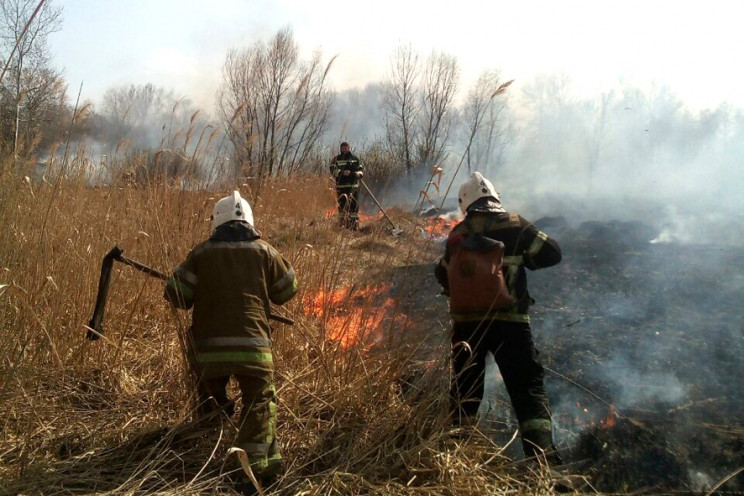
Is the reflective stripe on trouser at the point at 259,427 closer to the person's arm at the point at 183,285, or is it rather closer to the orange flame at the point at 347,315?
the person's arm at the point at 183,285

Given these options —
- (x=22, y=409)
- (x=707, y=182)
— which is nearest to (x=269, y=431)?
(x=22, y=409)

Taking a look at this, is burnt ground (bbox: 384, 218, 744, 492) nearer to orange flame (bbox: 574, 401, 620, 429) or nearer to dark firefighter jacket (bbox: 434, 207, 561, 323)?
orange flame (bbox: 574, 401, 620, 429)

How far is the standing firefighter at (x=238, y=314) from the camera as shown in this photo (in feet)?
7.91

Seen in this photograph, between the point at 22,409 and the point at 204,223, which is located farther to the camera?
the point at 204,223

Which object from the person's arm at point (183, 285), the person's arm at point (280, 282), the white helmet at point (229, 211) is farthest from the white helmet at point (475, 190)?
the person's arm at point (183, 285)

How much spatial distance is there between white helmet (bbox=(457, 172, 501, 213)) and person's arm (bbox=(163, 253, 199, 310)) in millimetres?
1628

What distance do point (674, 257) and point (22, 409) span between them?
21.4ft

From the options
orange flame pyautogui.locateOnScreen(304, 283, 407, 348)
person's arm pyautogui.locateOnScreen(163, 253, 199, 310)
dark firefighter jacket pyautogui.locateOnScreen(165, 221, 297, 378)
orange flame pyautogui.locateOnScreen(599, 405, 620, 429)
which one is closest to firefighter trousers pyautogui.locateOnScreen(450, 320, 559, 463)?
orange flame pyautogui.locateOnScreen(304, 283, 407, 348)

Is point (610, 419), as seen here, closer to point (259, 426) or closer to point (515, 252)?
point (515, 252)

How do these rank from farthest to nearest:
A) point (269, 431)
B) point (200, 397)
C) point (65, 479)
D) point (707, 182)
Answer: point (707, 182) < point (200, 397) < point (269, 431) < point (65, 479)

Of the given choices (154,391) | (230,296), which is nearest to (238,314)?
(230,296)

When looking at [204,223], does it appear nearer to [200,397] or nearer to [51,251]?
[51,251]

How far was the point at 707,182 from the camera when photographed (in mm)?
10500

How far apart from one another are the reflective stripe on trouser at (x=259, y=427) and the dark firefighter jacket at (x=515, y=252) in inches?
46.7
